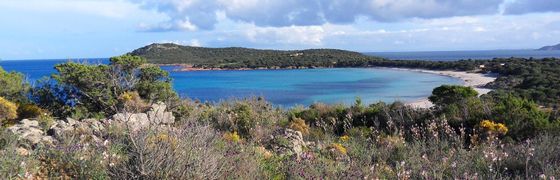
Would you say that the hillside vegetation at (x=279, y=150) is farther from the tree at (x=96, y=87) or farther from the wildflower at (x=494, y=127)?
the tree at (x=96, y=87)

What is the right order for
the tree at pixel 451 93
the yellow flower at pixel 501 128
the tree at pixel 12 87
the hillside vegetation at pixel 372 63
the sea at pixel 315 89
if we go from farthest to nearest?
the hillside vegetation at pixel 372 63 < the sea at pixel 315 89 < the tree at pixel 451 93 < the tree at pixel 12 87 < the yellow flower at pixel 501 128

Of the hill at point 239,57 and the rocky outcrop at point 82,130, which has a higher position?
the rocky outcrop at point 82,130

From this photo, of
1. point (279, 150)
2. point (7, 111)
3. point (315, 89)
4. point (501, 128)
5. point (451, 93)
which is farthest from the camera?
point (315, 89)

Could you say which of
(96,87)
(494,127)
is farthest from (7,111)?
(494,127)

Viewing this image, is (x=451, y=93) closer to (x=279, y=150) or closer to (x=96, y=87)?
(x=96, y=87)

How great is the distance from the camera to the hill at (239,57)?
108 meters

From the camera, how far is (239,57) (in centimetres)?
13162

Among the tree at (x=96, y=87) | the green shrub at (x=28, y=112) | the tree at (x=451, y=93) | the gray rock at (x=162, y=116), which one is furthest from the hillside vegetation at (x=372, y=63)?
the green shrub at (x=28, y=112)

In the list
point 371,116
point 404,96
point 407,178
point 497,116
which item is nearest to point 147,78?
point 371,116

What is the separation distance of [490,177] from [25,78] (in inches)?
741

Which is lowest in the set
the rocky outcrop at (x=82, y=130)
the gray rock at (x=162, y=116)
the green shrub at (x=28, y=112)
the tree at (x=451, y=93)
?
the tree at (x=451, y=93)

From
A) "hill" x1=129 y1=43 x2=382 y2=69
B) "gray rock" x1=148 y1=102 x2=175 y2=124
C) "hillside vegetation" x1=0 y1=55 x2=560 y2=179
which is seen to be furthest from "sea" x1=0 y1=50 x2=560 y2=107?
"hill" x1=129 y1=43 x2=382 y2=69

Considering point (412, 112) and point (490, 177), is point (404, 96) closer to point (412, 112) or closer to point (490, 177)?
point (412, 112)

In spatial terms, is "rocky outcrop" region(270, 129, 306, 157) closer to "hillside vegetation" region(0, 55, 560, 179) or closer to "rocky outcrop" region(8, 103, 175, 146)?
"hillside vegetation" region(0, 55, 560, 179)
